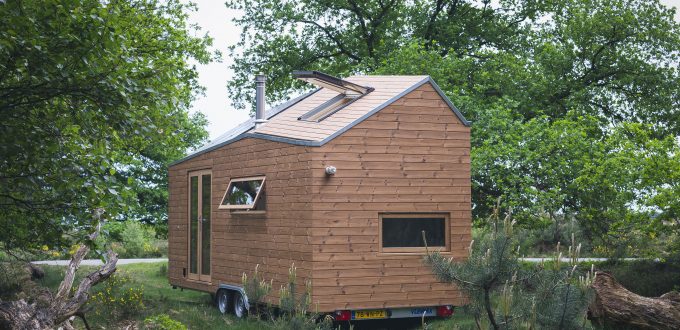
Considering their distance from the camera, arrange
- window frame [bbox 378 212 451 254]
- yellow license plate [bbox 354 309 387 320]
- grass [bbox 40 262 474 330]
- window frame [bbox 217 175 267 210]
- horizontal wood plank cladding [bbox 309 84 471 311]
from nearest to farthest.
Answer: horizontal wood plank cladding [bbox 309 84 471 311] < yellow license plate [bbox 354 309 387 320] < window frame [bbox 378 212 451 254] < grass [bbox 40 262 474 330] < window frame [bbox 217 175 267 210]

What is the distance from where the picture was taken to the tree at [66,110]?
10.9m

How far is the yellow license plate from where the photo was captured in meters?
13.2

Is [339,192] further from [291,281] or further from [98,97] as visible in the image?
[98,97]

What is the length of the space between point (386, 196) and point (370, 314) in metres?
1.75

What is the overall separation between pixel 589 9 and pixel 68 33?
22280 mm

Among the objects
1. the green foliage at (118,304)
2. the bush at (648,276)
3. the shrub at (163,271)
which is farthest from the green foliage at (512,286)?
the shrub at (163,271)

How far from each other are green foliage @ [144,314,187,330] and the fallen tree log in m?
5.88

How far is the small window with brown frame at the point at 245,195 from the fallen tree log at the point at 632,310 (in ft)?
17.4

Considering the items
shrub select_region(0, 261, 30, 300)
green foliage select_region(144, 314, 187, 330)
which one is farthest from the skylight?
shrub select_region(0, 261, 30, 300)

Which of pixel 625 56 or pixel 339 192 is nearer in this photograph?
pixel 339 192

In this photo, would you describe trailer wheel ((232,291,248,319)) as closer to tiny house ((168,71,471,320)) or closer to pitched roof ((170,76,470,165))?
tiny house ((168,71,471,320))

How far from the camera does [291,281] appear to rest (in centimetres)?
1059

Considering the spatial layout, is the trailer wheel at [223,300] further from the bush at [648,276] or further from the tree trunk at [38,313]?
the bush at [648,276]

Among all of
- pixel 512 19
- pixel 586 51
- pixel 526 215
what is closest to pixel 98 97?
pixel 526 215
